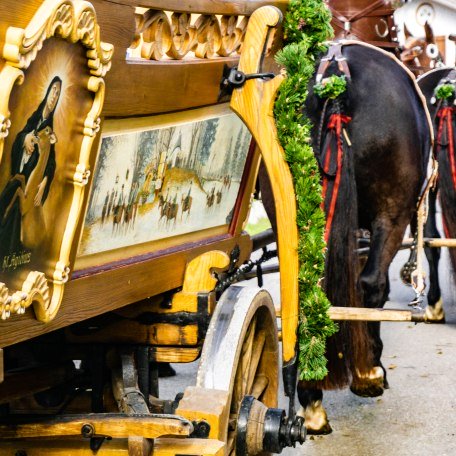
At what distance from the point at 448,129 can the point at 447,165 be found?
255 mm

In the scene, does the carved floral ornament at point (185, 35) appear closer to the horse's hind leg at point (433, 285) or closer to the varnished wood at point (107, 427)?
the varnished wood at point (107, 427)

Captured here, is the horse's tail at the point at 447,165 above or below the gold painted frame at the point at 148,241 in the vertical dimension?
above

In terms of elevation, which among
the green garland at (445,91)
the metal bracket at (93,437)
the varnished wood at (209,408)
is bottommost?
the metal bracket at (93,437)

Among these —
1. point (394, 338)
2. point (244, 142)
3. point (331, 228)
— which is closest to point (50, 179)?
point (244, 142)

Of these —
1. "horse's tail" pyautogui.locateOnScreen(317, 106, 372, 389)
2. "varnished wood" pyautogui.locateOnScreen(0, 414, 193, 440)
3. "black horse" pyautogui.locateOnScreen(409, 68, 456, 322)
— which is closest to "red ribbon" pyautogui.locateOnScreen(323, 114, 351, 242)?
"horse's tail" pyautogui.locateOnScreen(317, 106, 372, 389)

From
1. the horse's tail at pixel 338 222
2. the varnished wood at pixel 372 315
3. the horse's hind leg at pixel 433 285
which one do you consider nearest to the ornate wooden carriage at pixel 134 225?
the varnished wood at pixel 372 315

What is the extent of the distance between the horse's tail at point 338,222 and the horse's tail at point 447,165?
233 cm

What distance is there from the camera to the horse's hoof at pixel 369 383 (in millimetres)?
5900

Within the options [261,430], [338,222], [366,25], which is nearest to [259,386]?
[261,430]

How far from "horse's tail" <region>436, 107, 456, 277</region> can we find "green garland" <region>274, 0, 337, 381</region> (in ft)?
12.1

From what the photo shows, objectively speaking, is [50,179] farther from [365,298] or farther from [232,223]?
[365,298]

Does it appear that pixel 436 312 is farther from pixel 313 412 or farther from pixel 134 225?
pixel 134 225

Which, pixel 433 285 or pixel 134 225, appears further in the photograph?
pixel 433 285

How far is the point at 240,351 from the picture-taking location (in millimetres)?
3623
